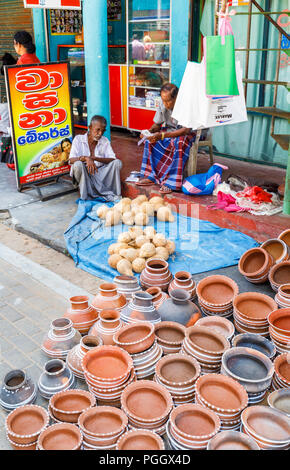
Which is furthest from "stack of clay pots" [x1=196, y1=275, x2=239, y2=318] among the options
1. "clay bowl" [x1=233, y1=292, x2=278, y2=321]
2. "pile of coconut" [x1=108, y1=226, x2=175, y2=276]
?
"pile of coconut" [x1=108, y1=226, x2=175, y2=276]

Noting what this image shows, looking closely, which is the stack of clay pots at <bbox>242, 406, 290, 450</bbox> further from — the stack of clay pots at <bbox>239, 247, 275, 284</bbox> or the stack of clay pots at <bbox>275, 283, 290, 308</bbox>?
the stack of clay pots at <bbox>239, 247, 275, 284</bbox>

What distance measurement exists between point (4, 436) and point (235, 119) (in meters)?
3.49

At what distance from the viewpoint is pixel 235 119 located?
14.7 ft

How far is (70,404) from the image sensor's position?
2.53 metres

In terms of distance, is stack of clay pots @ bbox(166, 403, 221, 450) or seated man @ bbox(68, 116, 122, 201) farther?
seated man @ bbox(68, 116, 122, 201)

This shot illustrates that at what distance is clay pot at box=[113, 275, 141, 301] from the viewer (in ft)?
11.2

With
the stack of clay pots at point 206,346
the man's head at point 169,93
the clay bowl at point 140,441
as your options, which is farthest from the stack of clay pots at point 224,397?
the man's head at point 169,93

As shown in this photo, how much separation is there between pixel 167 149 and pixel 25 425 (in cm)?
389

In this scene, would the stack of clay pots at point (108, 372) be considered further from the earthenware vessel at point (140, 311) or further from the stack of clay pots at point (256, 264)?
the stack of clay pots at point (256, 264)

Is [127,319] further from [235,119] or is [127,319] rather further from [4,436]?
[235,119]

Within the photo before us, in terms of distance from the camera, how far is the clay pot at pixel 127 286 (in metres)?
3.43

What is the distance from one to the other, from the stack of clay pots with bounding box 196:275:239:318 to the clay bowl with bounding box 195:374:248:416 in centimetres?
79

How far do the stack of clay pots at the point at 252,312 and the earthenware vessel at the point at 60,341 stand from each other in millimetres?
1123

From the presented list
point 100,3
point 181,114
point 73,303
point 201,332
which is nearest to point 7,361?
point 73,303
